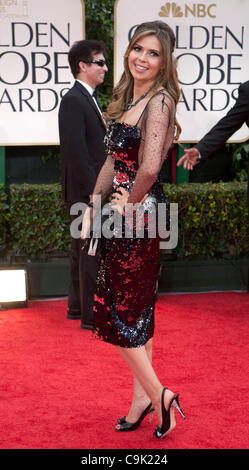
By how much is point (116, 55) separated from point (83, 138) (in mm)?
1241

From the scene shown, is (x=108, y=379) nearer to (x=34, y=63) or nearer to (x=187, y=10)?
(x=34, y=63)

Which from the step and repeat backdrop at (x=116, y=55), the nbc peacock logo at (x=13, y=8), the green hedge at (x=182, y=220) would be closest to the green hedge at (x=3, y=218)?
the green hedge at (x=182, y=220)

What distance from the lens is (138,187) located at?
2371 mm

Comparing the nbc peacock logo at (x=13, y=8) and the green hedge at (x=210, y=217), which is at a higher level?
the nbc peacock logo at (x=13, y=8)

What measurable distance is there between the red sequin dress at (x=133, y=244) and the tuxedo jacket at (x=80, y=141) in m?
1.37

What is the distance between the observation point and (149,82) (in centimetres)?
245

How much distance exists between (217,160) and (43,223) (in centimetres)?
180

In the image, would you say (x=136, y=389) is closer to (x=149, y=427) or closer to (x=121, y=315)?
(x=149, y=427)

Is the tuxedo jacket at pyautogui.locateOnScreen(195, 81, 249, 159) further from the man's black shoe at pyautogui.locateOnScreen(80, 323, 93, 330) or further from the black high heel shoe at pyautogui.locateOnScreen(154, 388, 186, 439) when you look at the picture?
the man's black shoe at pyautogui.locateOnScreen(80, 323, 93, 330)

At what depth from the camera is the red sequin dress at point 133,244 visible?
2328mm

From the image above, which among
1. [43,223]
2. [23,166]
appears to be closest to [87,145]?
[43,223]

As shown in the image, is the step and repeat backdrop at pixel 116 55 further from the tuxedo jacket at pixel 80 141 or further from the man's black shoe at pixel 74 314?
the man's black shoe at pixel 74 314

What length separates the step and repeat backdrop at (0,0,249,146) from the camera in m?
4.71
